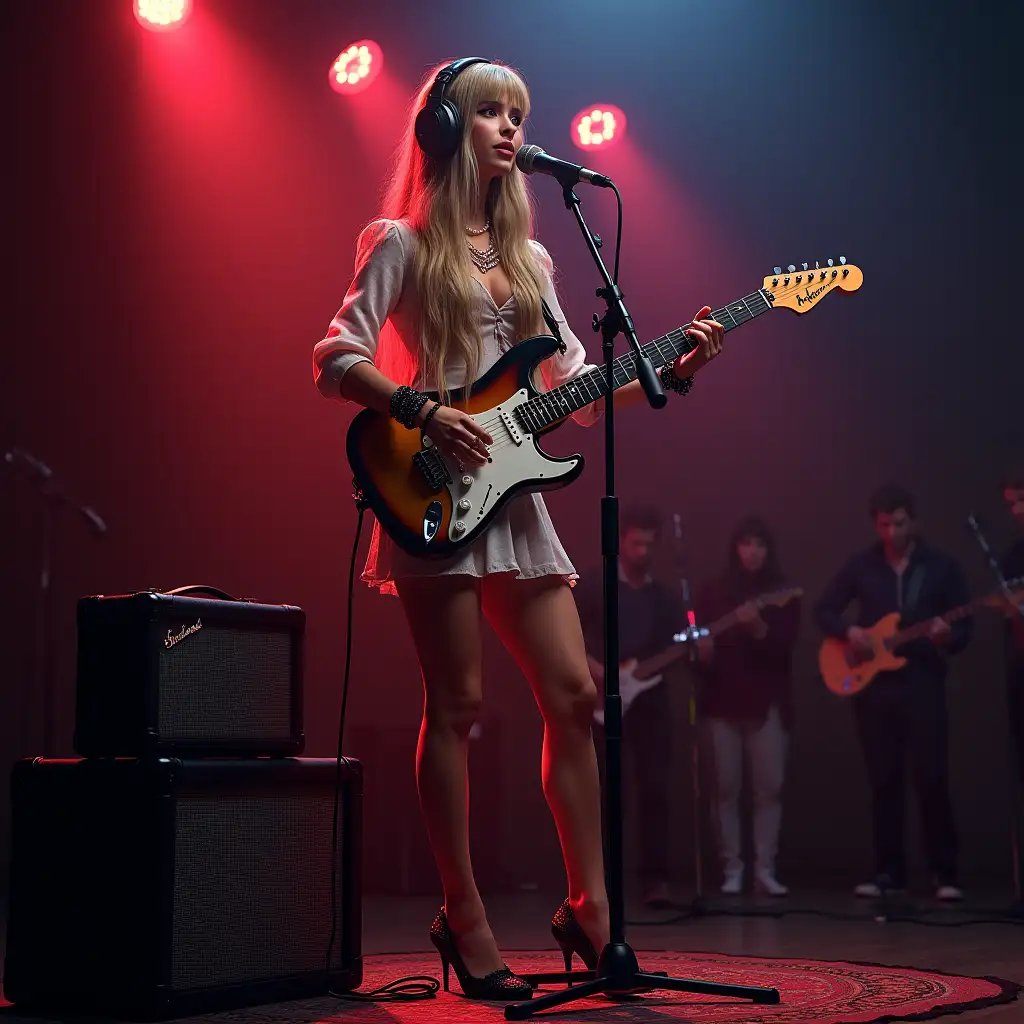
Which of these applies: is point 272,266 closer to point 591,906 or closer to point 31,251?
point 31,251

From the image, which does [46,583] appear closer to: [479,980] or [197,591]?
[197,591]

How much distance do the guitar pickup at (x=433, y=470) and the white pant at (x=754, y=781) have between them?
3.09 metres

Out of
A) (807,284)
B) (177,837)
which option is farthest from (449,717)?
(807,284)

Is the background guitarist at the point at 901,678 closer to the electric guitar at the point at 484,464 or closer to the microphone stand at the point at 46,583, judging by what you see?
the electric guitar at the point at 484,464

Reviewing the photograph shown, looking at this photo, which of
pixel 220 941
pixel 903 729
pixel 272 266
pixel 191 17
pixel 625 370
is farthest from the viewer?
pixel 272 266

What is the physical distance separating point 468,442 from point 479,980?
98cm

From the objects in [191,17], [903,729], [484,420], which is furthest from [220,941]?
[191,17]

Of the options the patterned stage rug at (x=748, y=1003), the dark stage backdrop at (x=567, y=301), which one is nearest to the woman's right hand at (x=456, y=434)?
the patterned stage rug at (x=748, y=1003)

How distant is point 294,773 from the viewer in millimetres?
2602

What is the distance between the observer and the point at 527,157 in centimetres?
255

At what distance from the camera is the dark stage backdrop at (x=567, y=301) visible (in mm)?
5785

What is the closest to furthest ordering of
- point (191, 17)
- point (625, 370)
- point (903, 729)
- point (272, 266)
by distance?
point (625, 370) < point (903, 729) < point (191, 17) < point (272, 266)

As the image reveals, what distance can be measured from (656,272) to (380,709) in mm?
2391

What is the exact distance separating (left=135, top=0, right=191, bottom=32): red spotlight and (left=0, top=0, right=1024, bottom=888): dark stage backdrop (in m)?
0.09
